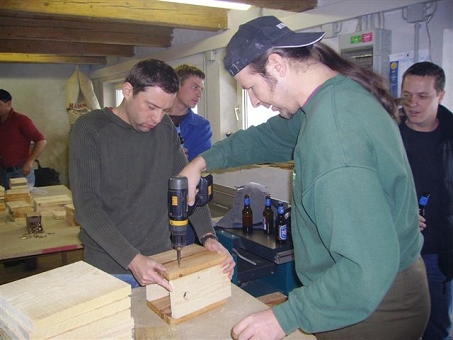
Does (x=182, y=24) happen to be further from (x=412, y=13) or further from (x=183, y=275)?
(x=183, y=275)

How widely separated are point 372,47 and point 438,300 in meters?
1.64

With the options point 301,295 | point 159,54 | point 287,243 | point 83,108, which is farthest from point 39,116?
point 301,295

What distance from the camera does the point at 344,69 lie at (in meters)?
1.10

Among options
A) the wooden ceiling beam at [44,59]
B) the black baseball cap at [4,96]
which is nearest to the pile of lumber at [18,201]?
the black baseball cap at [4,96]

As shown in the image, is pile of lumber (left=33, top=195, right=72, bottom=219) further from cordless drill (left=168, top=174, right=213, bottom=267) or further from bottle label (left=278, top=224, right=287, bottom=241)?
cordless drill (left=168, top=174, right=213, bottom=267)

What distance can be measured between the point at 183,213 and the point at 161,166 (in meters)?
0.43

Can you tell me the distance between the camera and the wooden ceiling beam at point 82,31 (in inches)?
185

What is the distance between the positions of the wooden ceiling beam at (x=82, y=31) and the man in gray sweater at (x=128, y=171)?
3.68 m

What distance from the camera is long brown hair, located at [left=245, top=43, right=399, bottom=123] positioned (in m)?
1.05

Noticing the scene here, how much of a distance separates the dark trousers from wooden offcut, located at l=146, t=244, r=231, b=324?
0.47 m

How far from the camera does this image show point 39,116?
26.4ft

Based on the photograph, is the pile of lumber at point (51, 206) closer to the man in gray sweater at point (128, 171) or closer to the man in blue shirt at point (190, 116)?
the man in blue shirt at point (190, 116)

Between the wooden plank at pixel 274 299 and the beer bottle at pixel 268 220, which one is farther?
the beer bottle at pixel 268 220

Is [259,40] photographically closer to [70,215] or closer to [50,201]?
[70,215]
